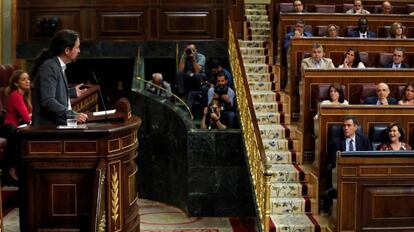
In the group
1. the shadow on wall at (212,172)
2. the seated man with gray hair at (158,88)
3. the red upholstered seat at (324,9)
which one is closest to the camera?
the shadow on wall at (212,172)

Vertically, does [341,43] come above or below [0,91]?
above

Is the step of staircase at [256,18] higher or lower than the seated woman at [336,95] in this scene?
higher

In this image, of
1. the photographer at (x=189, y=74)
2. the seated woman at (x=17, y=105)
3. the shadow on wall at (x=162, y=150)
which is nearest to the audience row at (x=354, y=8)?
the photographer at (x=189, y=74)

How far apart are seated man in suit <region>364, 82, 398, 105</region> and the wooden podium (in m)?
2.63

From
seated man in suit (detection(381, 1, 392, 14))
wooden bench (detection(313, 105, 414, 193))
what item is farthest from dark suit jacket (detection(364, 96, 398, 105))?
seated man in suit (detection(381, 1, 392, 14))

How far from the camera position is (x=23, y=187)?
354cm

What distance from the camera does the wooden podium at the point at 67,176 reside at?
352 cm

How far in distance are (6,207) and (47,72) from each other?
1665mm

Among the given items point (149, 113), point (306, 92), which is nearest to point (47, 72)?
point (306, 92)

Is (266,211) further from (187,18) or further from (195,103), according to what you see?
(187,18)

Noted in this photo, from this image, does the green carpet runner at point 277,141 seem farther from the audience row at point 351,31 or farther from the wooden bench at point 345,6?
the audience row at point 351,31

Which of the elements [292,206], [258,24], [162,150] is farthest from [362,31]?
[292,206]

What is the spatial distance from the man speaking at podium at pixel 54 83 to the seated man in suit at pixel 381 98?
2.70m

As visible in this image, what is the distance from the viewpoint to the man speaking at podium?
3639 mm
